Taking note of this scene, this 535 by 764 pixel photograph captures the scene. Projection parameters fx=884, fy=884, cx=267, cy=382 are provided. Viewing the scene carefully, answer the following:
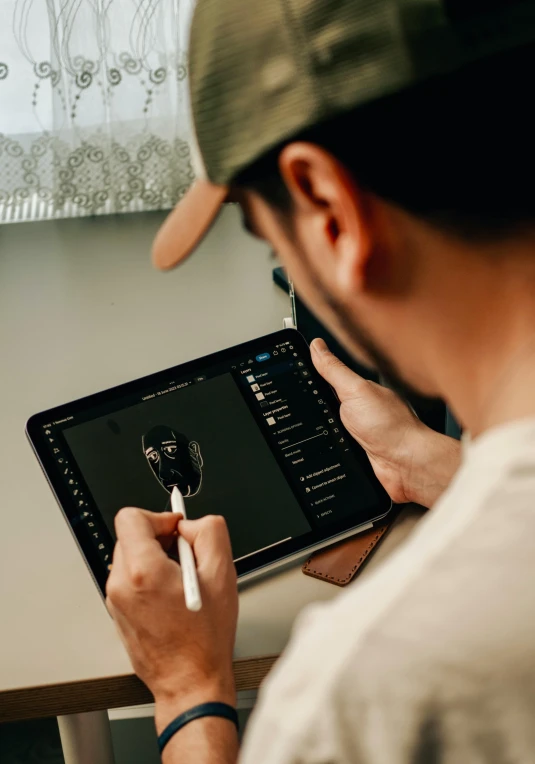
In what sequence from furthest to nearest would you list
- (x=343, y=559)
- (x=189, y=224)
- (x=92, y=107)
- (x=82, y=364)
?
(x=92, y=107) < (x=82, y=364) < (x=343, y=559) < (x=189, y=224)

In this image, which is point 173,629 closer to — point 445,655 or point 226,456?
point 226,456

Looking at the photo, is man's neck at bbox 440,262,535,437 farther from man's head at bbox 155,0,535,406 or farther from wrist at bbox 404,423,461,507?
wrist at bbox 404,423,461,507

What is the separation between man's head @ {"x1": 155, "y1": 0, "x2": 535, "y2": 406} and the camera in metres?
0.43

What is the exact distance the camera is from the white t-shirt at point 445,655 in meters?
0.39

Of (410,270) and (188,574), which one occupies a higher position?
(410,270)

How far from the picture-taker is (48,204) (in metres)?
1.55

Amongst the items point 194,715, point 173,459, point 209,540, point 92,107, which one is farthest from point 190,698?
point 92,107

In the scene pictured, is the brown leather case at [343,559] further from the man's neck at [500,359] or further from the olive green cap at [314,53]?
the olive green cap at [314,53]

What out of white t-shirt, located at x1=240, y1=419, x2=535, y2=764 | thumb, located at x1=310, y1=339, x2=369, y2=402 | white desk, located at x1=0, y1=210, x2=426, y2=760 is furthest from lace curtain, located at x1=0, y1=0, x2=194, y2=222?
white t-shirt, located at x1=240, y1=419, x2=535, y2=764

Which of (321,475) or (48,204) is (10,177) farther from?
(321,475)

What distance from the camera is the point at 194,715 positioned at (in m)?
0.67

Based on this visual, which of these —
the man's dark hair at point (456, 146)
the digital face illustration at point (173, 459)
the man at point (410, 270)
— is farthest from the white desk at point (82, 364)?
the man's dark hair at point (456, 146)

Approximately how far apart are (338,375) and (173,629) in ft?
1.07

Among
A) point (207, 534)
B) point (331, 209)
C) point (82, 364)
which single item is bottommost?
point (207, 534)
